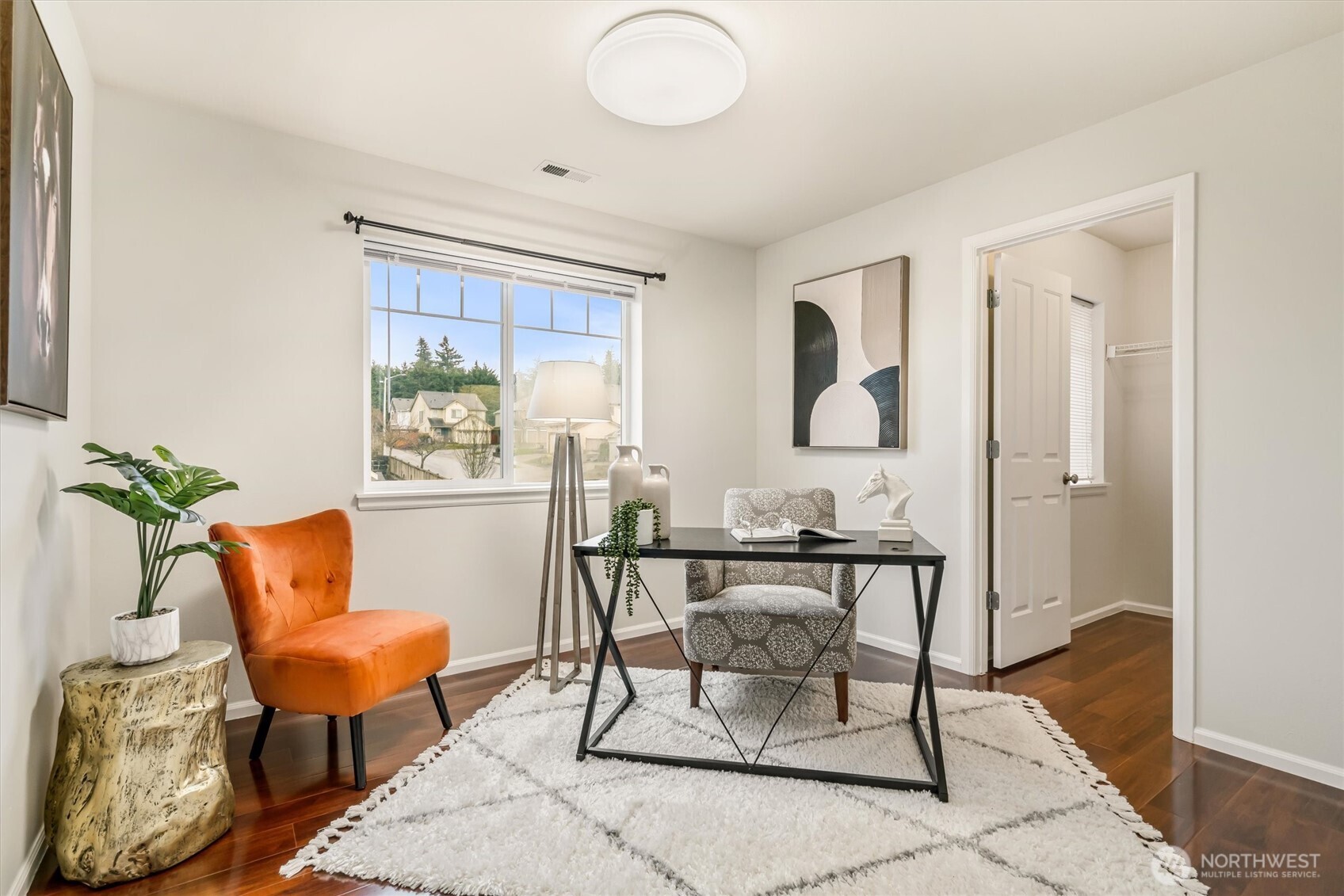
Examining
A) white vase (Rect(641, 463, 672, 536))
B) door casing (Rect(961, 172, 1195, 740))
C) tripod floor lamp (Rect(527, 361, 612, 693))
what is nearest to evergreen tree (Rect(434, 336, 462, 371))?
tripod floor lamp (Rect(527, 361, 612, 693))

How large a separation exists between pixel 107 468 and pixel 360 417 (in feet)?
3.03

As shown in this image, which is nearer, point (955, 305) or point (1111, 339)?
point (955, 305)

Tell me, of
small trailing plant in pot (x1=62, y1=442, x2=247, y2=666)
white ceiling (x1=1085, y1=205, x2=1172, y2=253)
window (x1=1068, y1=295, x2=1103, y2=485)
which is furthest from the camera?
window (x1=1068, y1=295, x2=1103, y2=485)

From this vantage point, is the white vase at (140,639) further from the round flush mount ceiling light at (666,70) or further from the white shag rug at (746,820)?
the round flush mount ceiling light at (666,70)

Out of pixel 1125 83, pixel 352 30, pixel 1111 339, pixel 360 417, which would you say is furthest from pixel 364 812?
pixel 1111 339

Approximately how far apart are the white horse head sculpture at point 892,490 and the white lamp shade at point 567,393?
3.83 ft

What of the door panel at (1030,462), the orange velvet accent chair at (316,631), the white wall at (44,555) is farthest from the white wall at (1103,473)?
the white wall at (44,555)

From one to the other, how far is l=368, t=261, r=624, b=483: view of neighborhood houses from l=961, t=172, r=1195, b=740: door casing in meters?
1.86

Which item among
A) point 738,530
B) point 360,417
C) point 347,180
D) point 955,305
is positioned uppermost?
point 347,180

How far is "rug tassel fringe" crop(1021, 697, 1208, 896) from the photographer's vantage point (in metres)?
1.70

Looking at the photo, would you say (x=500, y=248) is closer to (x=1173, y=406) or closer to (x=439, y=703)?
(x=439, y=703)

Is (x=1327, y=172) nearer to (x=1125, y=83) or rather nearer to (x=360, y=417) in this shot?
(x=1125, y=83)

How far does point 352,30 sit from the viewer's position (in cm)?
221

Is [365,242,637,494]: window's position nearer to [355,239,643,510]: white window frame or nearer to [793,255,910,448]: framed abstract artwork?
[355,239,643,510]: white window frame
